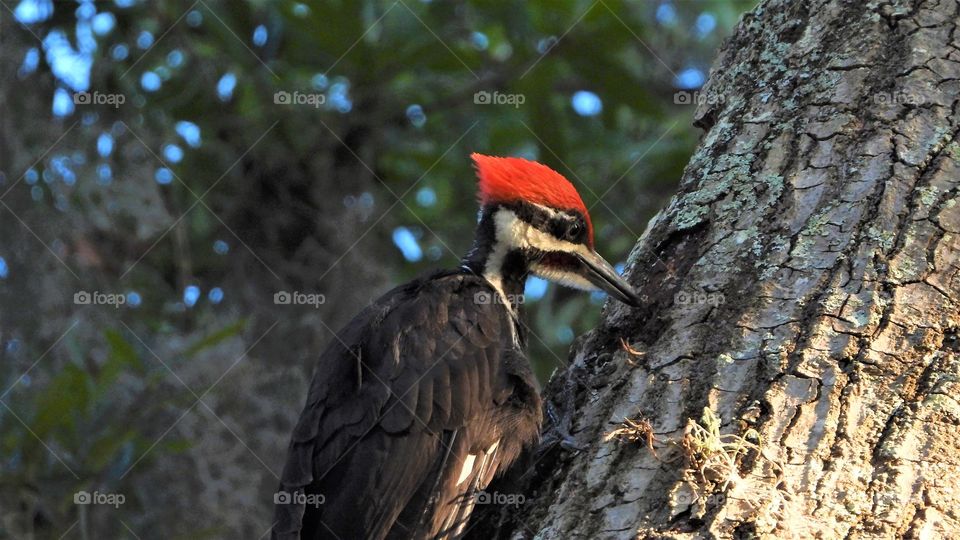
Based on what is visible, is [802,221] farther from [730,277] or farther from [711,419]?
[711,419]

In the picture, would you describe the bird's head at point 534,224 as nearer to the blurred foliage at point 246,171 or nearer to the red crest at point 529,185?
the red crest at point 529,185

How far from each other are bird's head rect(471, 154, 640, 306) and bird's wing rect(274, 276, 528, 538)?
304 millimetres

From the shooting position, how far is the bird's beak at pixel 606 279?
3.09 meters

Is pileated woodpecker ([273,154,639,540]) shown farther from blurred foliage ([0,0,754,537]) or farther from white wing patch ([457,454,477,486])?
blurred foliage ([0,0,754,537])

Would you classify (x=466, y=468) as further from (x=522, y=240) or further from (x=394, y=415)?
(x=522, y=240)

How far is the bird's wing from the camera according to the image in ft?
10.8

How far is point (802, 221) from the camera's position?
2.73 m

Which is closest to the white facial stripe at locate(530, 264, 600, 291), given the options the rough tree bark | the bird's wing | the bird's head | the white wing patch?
the bird's head

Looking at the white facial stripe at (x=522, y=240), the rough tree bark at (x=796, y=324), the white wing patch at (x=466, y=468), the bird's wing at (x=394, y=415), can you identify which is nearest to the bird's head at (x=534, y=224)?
the white facial stripe at (x=522, y=240)

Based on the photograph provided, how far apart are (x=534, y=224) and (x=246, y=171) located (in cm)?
228

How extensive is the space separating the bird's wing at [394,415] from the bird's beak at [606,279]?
1.13 ft

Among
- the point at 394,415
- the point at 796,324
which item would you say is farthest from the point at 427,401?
the point at 796,324

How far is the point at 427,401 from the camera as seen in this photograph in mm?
3387

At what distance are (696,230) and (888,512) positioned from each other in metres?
1.00
